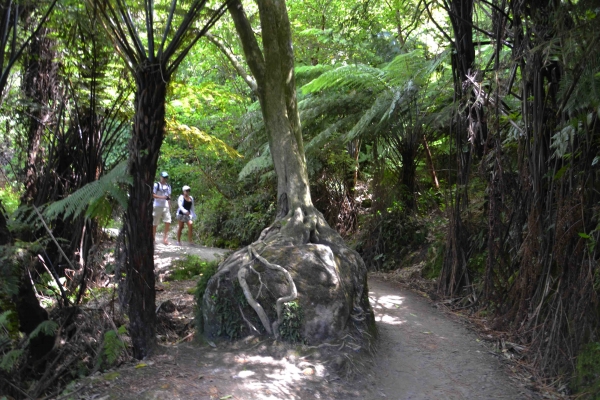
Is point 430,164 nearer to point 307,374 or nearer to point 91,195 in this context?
point 307,374

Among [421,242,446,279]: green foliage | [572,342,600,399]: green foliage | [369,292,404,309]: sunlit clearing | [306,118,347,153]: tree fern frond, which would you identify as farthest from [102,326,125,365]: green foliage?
[306,118,347,153]: tree fern frond

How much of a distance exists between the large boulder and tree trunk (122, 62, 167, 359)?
0.81 metres

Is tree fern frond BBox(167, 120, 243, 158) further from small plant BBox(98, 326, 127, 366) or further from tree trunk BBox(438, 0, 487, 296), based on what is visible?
small plant BBox(98, 326, 127, 366)

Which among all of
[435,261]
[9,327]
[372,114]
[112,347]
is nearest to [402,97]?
[372,114]

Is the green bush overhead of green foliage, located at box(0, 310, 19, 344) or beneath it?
overhead

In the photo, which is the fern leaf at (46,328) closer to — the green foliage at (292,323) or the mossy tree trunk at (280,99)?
the green foliage at (292,323)

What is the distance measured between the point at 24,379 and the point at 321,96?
23.9 feet

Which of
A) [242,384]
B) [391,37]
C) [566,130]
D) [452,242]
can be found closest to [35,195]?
[242,384]

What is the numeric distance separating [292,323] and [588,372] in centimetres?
257

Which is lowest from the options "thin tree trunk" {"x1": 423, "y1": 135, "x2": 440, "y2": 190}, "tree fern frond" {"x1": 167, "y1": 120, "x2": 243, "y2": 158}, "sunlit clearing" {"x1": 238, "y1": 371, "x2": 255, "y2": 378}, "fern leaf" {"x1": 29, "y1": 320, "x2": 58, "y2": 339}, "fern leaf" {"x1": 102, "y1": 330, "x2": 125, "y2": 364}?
"sunlit clearing" {"x1": 238, "y1": 371, "x2": 255, "y2": 378}

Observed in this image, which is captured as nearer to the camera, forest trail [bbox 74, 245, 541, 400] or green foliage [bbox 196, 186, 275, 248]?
forest trail [bbox 74, 245, 541, 400]

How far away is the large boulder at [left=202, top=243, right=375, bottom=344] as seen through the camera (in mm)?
4973

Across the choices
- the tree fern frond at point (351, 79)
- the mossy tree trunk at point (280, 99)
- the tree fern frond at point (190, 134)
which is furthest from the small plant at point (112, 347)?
the tree fern frond at point (351, 79)

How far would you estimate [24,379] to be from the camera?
16.8 ft
